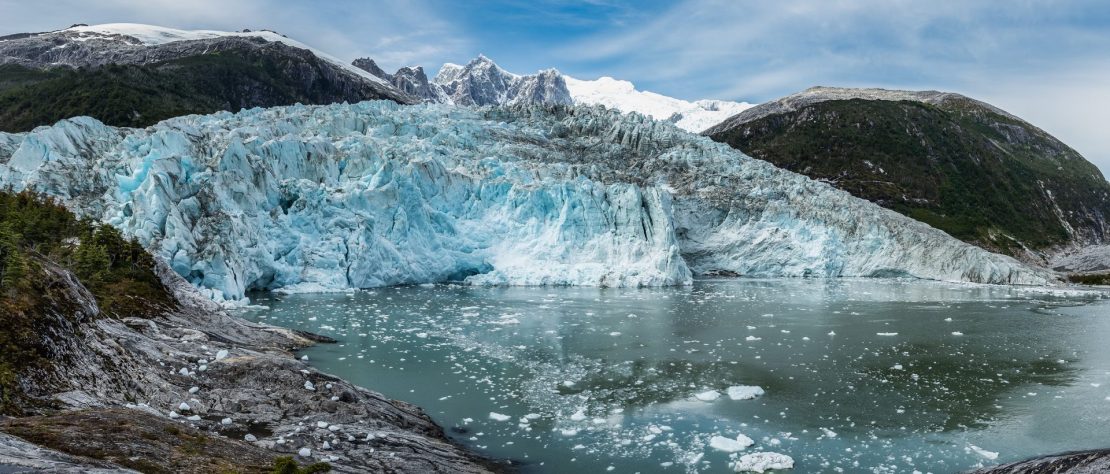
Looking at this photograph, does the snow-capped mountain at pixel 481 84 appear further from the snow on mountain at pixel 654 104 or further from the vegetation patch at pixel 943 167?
the vegetation patch at pixel 943 167

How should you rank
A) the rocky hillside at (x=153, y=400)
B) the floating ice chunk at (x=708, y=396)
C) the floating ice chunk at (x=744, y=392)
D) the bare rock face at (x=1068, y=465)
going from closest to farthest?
1. the rocky hillside at (x=153, y=400)
2. the bare rock face at (x=1068, y=465)
3. the floating ice chunk at (x=708, y=396)
4. the floating ice chunk at (x=744, y=392)

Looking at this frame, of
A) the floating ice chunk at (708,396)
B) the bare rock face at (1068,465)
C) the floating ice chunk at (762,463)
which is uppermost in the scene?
the bare rock face at (1068,465)

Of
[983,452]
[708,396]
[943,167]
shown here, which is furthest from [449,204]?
[943,167]

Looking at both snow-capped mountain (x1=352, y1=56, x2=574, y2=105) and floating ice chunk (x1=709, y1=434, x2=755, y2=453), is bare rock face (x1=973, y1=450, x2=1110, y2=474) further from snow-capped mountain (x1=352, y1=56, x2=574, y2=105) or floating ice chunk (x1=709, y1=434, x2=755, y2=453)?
snow-capped mountain (x1=352, y1=56, x2=574, y2=105)

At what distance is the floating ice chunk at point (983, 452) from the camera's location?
790 cm

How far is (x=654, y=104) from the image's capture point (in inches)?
5600

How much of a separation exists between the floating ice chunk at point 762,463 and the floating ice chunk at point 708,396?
2.36 meters

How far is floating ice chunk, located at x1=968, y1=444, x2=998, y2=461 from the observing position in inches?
311

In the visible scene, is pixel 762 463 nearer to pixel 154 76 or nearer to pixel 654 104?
pixel 154 76

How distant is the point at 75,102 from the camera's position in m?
55.9

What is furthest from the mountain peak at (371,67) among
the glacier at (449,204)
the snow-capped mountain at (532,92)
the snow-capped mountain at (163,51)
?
the glacier at (449,204)

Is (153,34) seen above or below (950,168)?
above

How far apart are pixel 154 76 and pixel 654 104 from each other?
97.3 m

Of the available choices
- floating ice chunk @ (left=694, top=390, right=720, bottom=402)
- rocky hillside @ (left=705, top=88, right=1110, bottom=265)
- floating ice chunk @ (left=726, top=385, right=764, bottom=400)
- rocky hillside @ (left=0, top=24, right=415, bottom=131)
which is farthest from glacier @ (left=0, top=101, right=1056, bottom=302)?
rocky hillside @ (left=705, top=88, right=1110, bottom=265)
